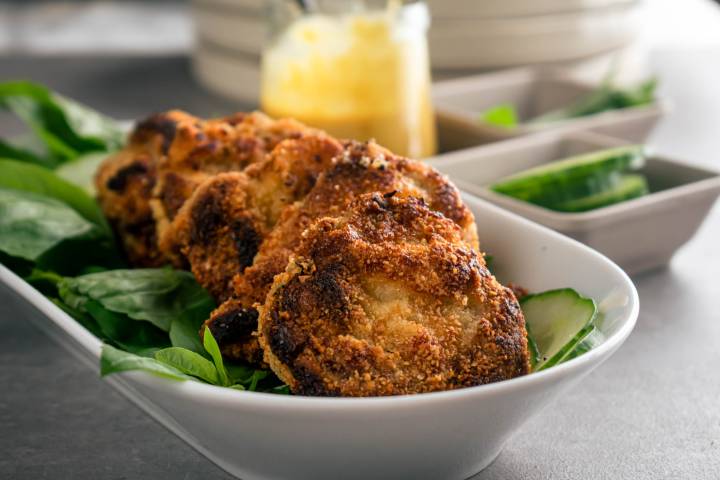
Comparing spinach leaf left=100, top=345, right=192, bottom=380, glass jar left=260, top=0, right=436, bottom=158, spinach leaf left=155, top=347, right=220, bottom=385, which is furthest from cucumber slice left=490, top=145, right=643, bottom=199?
spinach leaf left=100, top=345, right=192, bottom=380

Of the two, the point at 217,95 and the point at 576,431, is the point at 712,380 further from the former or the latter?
the point at 217,95

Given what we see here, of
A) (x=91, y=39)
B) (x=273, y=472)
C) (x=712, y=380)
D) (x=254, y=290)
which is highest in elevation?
(x=254, y=290)

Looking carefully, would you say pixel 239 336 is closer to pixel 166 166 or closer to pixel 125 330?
pixel 125 330

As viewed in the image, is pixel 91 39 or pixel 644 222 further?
pixel 91 39

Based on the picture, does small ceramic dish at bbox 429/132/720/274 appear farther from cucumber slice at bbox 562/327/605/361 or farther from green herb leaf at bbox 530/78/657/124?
cucumber slice at bbox 562/327/605/361

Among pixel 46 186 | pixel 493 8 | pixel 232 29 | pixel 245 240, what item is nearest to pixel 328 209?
pixel 245 240

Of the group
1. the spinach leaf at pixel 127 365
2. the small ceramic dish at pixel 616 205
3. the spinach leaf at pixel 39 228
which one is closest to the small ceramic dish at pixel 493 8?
the small ceramic dish at pixel 616 205

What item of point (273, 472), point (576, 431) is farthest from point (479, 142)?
point (273, 472)
